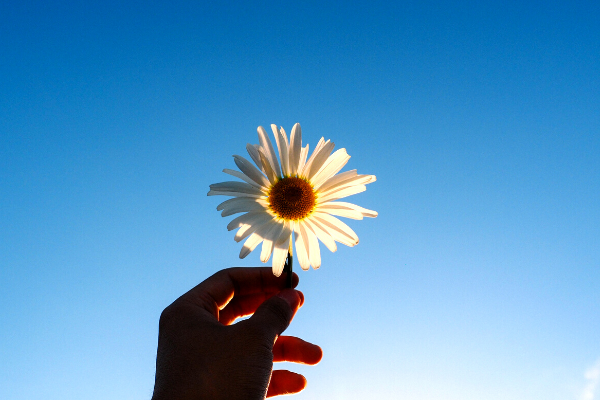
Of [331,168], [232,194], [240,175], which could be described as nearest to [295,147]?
[331,168]

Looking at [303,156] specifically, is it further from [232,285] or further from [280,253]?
[232,285]

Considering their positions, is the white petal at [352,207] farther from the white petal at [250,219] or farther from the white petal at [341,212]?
the white petal at [250,219]

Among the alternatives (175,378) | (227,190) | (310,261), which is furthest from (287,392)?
(227,190)

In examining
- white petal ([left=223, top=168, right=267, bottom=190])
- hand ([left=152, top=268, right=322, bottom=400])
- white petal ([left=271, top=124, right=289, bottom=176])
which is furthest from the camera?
white petal ([left=271, top=124, right=289, bottom=176])

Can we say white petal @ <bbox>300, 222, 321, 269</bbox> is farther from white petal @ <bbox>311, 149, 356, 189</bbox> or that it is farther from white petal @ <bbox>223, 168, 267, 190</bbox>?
white petal @ <bbox>223, 168, 267, 190</bbox>

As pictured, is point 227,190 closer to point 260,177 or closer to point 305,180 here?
point 260,177

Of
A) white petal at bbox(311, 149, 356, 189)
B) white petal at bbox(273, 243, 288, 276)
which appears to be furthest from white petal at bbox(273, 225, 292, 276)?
white petal at bbox(311, 149, 356, 189)
